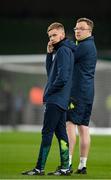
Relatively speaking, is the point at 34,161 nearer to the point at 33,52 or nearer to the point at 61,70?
the point at 61,70

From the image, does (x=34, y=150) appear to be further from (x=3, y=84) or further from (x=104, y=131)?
(x=3, y=84)

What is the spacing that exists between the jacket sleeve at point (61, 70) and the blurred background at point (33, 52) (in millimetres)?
18036

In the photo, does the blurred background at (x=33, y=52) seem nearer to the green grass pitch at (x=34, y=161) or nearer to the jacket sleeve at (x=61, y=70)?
the green grass pitch at (x=34, y=161)

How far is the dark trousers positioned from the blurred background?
17789mm

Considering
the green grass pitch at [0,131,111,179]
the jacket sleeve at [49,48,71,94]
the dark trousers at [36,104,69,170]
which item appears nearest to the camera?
the jacket sleeve at [49,48,71,94]

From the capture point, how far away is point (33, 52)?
107ft

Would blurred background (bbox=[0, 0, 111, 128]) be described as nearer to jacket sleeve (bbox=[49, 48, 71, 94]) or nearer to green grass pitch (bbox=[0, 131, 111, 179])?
green grass pitch (bbox=[0, 131, 111, 179])

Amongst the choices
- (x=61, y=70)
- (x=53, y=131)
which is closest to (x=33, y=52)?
(x=53, y=131)

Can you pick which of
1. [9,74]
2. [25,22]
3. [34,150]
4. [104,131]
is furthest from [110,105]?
[34,150]

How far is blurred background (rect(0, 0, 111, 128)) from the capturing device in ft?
92.3

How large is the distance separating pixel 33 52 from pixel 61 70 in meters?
23.6

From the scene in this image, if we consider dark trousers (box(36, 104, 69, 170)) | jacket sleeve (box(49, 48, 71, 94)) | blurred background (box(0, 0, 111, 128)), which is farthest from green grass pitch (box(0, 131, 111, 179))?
blurred background (box(0, 0, 111, 128))

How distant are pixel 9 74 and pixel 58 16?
361 cm

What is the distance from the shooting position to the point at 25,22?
32.6 m
